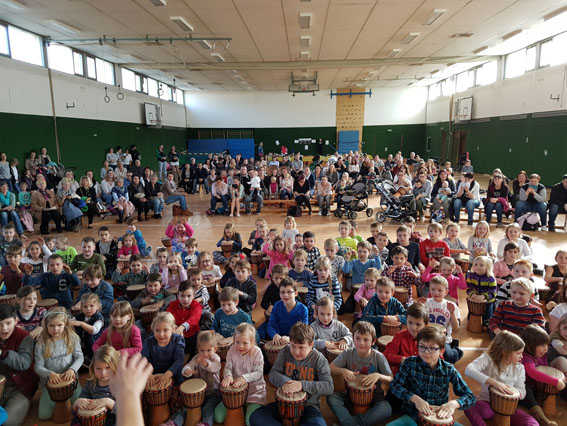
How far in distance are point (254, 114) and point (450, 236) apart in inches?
863

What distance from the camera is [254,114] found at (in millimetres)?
26281

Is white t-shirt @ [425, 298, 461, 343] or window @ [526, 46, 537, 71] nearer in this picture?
white t-shirt @ [425, 298, 461, 343]

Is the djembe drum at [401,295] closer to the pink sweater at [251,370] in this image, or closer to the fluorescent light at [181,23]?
the pink sweater at [251,370]

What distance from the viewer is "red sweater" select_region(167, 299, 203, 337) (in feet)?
13.0

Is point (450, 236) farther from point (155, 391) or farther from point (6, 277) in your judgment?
point (6, 277)

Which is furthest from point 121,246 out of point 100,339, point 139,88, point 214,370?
point 139,88

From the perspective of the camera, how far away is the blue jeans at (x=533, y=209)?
9211 millimetres

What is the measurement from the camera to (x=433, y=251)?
5828 millimetres

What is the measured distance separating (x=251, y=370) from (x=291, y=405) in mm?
504

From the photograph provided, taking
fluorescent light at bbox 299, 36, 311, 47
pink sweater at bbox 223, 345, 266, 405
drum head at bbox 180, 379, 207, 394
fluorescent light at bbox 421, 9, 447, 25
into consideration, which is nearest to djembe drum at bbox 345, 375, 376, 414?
pink sweater at bbox 223, 345, 266, 405

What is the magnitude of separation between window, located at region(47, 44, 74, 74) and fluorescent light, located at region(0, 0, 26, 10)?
3393mm

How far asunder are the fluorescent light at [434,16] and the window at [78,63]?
11.9 m

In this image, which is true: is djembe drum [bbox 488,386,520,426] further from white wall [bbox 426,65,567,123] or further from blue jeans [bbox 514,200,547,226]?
Result: white wall [bbox 426,65,567,123]

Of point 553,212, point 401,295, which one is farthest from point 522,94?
point 401,295
